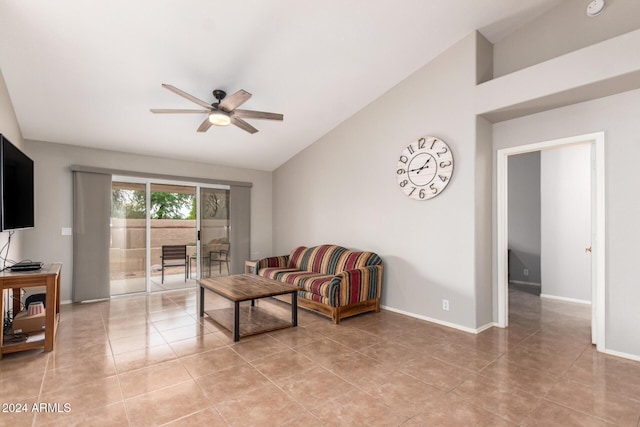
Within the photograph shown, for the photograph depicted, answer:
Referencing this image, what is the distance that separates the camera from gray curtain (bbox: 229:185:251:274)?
6.31 m

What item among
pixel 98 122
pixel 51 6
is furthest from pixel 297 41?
pixel 98 122

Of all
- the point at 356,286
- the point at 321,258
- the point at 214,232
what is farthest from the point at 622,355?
the point at 214,232

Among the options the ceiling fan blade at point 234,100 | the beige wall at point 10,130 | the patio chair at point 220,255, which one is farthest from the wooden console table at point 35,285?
the patio chair at point 220,255

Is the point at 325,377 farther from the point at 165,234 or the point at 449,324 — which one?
the point at 165,234

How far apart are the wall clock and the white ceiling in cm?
103

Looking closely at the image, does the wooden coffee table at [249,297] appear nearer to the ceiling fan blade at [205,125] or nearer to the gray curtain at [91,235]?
the ceiling fan blade at [205,125]

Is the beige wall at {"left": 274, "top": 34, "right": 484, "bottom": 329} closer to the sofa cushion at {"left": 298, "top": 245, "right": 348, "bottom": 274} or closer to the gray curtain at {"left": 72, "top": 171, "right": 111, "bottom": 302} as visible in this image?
the sofa cushion at {"left": 298, "top": 245, "right": 348, "bottom": 274}

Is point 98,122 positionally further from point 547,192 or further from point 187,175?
point 547,192

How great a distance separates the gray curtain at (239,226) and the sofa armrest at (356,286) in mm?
3129

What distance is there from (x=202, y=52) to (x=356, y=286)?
314 cm

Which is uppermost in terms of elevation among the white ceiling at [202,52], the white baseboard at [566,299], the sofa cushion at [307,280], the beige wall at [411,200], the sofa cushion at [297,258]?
the white ceiling at [202,52]

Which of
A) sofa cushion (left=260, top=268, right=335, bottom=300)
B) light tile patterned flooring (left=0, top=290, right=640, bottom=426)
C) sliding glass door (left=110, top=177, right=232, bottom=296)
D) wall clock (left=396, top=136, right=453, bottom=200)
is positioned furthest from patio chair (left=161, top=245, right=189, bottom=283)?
wall clock (left=396, top=136, right=453, bottom=200)

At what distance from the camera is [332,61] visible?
3.67 meters

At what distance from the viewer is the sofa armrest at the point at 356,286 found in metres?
3.77
